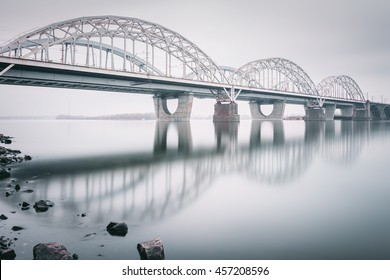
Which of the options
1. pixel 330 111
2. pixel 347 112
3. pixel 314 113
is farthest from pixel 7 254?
pixel 347 112

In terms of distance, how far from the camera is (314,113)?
110 meters


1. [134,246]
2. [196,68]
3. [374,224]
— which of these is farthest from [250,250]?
[196,68]

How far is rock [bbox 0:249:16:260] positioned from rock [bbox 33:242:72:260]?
0.37 metres

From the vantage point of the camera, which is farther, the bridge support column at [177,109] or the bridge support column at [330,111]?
the bridge support column at [330,111]

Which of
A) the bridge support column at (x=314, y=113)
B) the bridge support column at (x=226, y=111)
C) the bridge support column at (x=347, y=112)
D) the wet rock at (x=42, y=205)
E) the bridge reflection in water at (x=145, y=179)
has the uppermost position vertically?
the bridge support column at (x=347, y=112)

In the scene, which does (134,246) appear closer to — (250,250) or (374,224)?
(250,250)

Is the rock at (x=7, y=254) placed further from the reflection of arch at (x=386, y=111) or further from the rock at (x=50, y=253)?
the reflection of arch at (x=386, y=111)

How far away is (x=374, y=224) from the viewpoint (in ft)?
18.5

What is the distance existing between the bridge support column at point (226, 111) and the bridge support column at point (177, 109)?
7871mm

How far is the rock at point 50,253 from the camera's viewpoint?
425 centimetres

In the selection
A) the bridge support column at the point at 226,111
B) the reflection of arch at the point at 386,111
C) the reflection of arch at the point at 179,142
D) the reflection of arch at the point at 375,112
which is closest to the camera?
the reflection of arch at the point at 179,142

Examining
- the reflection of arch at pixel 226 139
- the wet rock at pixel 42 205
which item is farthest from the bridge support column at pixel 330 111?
the wet rock at pixel 42 205

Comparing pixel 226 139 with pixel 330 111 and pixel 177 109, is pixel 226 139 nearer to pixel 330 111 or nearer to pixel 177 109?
pixel 177 109

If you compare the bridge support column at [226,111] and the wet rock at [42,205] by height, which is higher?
the bridge support column at [226,111]
